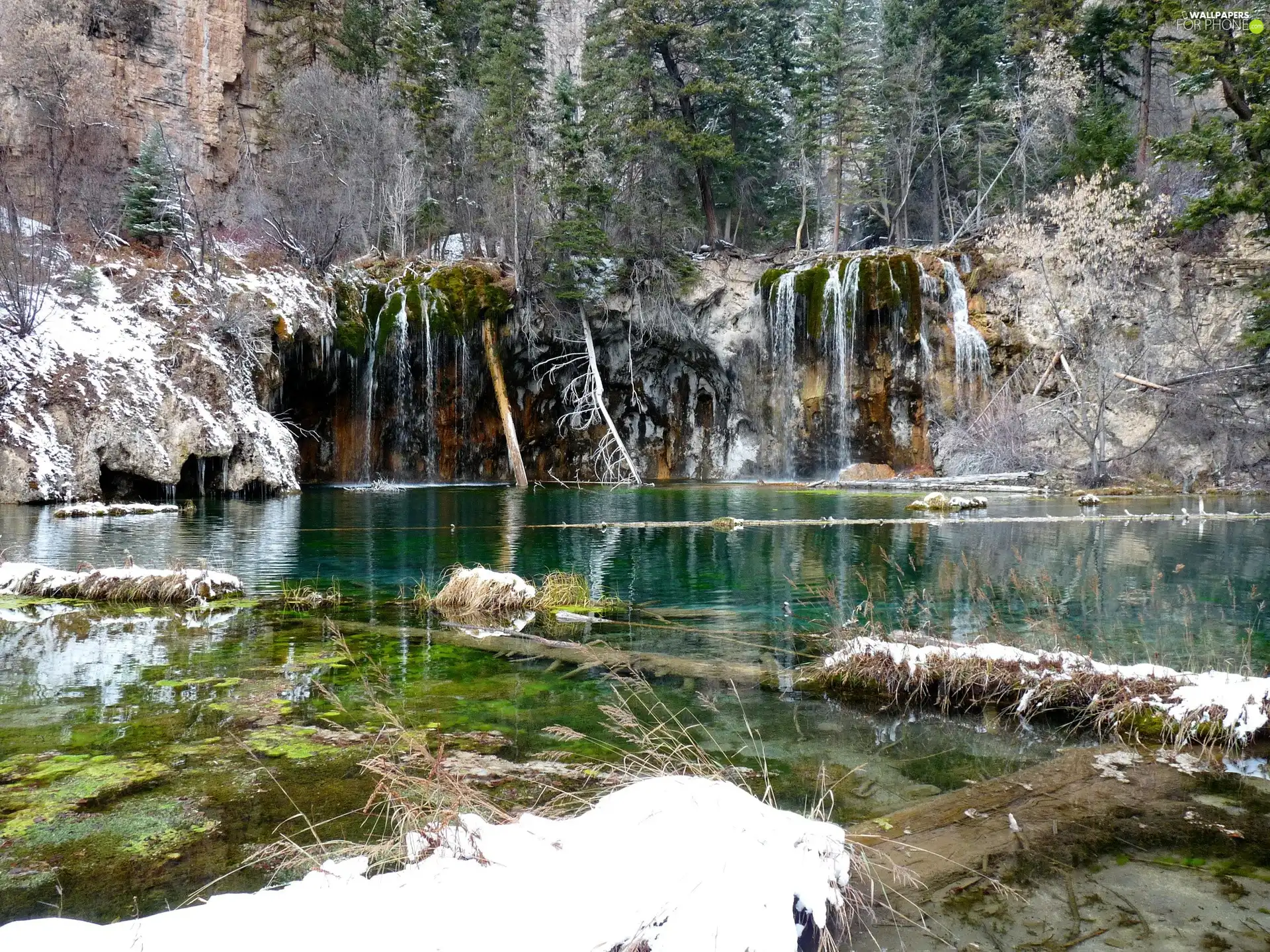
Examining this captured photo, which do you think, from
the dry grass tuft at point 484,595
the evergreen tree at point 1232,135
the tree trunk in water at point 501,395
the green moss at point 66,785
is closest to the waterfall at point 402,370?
the tree trunk in water at point 501,395

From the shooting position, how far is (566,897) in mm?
2469

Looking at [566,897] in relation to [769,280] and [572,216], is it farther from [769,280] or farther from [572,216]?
[572,216]

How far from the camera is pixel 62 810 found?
3.81 meters

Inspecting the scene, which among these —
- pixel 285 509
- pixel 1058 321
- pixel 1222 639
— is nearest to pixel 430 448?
pixel 285 509

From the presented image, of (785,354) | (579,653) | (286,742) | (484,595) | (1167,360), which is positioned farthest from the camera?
(785,354)

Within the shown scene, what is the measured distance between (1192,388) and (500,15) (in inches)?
1243

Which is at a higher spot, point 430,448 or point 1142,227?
point 1142,227

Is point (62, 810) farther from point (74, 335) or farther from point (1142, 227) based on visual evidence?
point (1142, 227)

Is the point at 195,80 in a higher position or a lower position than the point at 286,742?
higher

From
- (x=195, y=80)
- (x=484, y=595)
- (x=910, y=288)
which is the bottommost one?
(x=484, y=595)

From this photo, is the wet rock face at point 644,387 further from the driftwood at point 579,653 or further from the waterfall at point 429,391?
the driftwood at point 579,653

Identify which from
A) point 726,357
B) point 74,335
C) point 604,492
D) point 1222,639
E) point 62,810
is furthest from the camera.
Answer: point 726,357

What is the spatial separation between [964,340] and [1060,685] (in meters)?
27.4

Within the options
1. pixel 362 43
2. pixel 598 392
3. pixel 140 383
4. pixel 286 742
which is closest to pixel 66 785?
pixel 286 742
